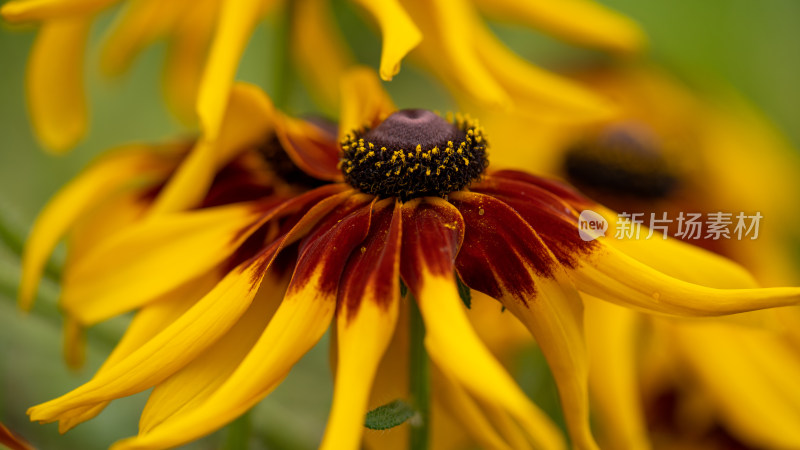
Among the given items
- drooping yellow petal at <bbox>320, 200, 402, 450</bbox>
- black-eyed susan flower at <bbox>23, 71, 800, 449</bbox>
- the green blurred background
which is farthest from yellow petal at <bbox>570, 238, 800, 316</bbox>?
the green blurred background

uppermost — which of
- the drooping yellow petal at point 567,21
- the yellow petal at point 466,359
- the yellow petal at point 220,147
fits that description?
the drooping yellow petal at point 567,21

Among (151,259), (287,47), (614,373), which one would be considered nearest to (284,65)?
(287,47)

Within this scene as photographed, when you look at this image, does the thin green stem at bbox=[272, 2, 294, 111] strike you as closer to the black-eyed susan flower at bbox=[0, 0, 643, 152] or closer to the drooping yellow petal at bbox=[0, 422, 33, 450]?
the black-eyed susan flower at bbox=[0, 0, 643, 152]

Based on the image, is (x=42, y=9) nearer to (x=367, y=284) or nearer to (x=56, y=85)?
(x=56, y=85)

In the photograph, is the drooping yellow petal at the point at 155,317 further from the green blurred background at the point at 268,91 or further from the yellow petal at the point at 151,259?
the green blurred background at the point at 268,91

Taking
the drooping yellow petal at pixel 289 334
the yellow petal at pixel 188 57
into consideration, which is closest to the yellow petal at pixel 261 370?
the drooping yellow petal at pixel 289 334

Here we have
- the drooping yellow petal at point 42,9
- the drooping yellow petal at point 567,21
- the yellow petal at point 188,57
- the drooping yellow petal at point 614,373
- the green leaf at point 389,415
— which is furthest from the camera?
the yellow petal at point 188,57

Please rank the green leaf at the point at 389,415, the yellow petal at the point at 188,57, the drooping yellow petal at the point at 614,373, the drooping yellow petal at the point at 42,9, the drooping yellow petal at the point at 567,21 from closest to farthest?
the green leaf at the point at 389,415
the drooping yellow petal at the point at 42,9
the drooping yellow petal at the point at 614,373
the drooping yellow petal at the point at 567,21
the yellow petal at the point at 188,57

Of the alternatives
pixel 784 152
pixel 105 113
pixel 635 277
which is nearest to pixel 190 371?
pixel 635 277
